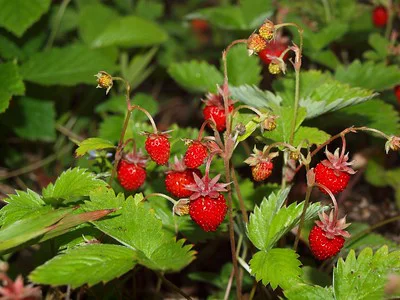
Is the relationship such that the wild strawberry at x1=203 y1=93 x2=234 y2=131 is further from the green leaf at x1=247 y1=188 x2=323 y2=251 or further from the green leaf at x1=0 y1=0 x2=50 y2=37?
the green leaf at x1=0 y1=0 x2=50 y2=37

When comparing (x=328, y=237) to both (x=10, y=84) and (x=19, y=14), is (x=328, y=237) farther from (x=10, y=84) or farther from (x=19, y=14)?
(x=19, y=14)

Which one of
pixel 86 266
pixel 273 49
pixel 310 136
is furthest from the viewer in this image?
pixel 273 49

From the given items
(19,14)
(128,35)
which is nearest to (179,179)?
(19,14)

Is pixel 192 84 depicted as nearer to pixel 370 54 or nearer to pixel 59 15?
pixel 370 54

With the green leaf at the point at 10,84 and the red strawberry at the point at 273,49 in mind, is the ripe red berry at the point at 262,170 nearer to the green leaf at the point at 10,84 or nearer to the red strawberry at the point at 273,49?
the red strawberry at the point at 273,49

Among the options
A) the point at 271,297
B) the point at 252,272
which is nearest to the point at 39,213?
the point at 252,272

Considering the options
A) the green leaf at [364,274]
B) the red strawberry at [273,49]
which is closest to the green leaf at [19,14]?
the red strawberry at [273,49]

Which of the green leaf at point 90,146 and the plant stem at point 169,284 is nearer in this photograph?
the plant stem at point 169,284
